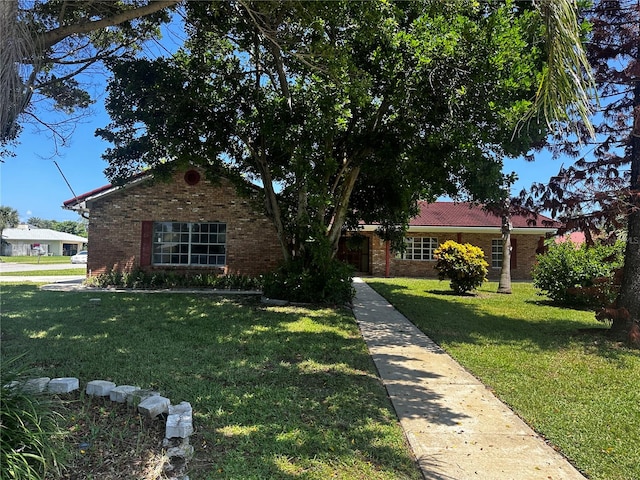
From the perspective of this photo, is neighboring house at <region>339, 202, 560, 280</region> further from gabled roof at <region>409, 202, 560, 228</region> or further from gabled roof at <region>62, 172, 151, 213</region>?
gabled roof at <region>62, 172, 151, 213</region>

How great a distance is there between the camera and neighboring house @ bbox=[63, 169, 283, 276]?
603 inches

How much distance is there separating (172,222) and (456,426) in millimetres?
13604

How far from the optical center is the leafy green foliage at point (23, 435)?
8.04ft

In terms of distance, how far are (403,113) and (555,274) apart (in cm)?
756

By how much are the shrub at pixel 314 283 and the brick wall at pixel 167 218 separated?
12.2ft

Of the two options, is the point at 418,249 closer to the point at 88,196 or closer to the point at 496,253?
the point at 496,253

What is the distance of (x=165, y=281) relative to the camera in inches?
580

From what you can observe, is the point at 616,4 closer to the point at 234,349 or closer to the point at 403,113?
the point at 403,113

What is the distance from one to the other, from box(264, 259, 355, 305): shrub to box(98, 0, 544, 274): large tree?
21.8 inches

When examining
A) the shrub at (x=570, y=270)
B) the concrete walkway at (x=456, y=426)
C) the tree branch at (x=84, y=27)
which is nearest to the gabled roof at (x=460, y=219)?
the shrub at (x=570, y=270)

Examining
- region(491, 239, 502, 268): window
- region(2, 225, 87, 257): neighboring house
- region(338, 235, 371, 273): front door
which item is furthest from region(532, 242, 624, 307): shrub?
region(2, 225, 87, 257): neighboring house

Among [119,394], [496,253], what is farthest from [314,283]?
[496,253]

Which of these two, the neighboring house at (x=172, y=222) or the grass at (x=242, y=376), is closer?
the grass at (x=242, y=376)

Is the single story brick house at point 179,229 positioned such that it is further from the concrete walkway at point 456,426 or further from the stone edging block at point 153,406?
the stone edging block at point 153,406
